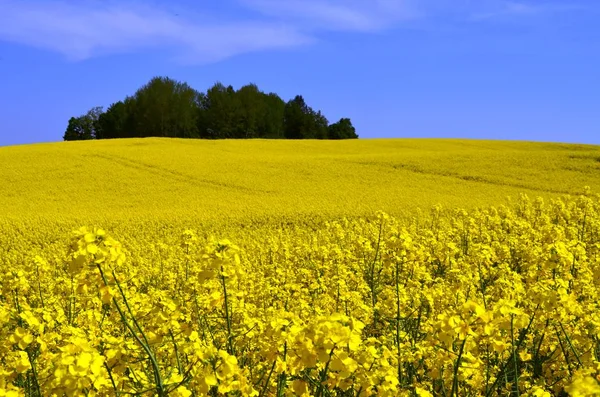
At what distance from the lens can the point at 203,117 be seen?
2965 inches

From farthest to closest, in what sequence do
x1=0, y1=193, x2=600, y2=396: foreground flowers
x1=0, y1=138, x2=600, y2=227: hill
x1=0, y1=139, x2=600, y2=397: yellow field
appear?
1. x1=0, y1=138, x2=600, y2=227: hill
2. x1=0, y1=139, x2=600, y2=397: yellow field
3. x1=0, y1=193, x2=600, y2=396: foreground flowers

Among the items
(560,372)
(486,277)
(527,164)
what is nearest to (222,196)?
(527,164)

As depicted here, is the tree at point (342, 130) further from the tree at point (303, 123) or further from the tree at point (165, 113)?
the tree at point (165, 113)

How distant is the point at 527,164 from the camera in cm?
3103

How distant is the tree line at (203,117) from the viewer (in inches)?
2842

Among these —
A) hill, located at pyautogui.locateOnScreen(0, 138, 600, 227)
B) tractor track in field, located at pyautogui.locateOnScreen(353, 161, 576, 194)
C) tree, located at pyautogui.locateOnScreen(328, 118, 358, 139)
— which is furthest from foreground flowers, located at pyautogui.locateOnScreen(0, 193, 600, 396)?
tree, located at pyautogui.locateOnScreen(328, 118, 358, 139)

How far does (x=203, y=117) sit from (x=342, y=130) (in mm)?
20726

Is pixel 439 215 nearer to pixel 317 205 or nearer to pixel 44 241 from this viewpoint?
pixel 317 205

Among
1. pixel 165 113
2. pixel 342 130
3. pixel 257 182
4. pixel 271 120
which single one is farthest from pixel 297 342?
Answer: pixel 342 130

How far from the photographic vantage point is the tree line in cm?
7219

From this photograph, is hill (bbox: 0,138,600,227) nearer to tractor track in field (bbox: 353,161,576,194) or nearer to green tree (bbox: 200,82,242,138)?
tractor track in field (bbox: 353,161,576,194)

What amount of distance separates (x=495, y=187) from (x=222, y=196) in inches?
532

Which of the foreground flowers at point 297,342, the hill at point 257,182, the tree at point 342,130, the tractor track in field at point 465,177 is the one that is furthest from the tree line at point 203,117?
the foreground flowers at point 297,342

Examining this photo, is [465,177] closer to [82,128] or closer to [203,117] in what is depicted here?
[203,117]
